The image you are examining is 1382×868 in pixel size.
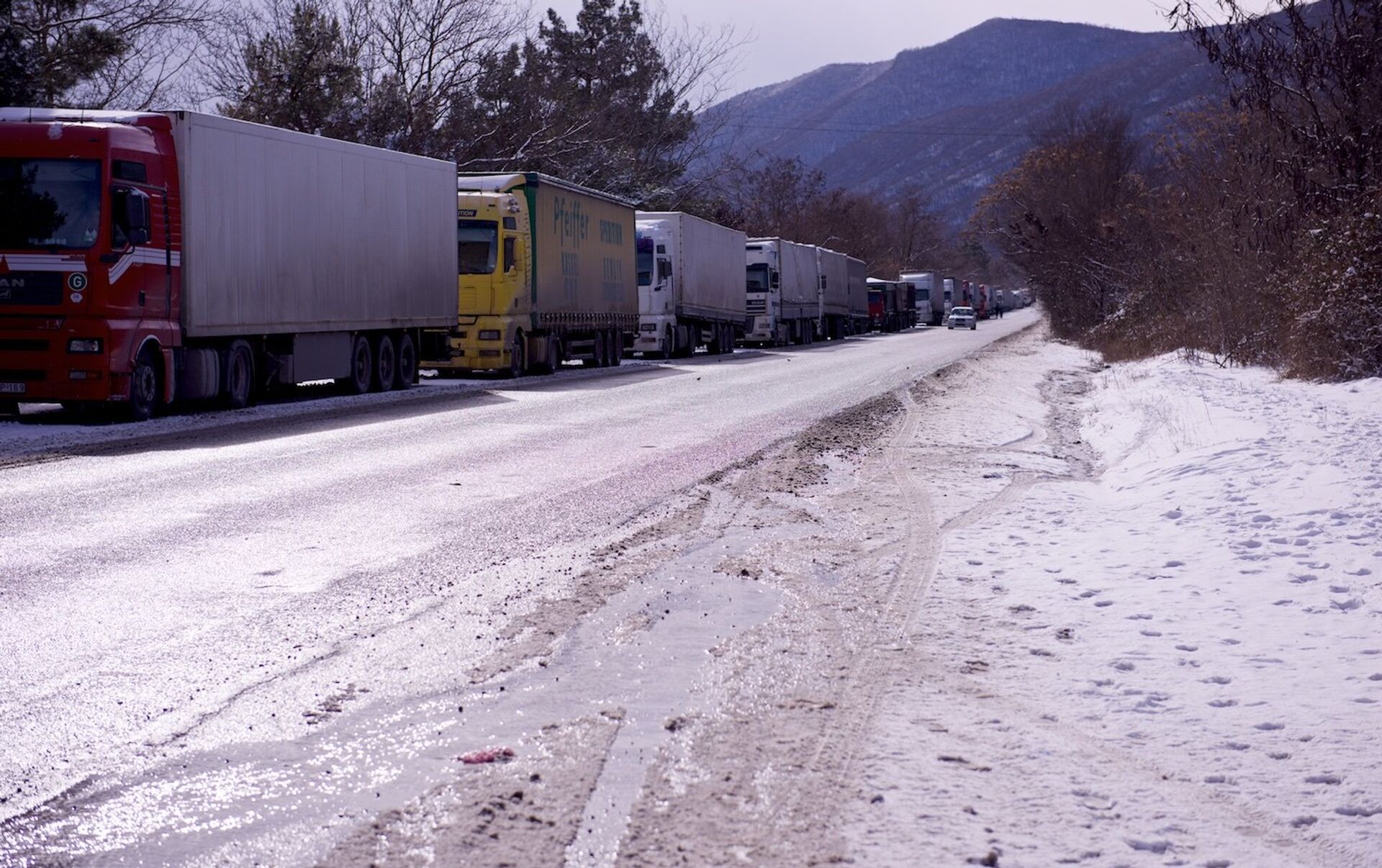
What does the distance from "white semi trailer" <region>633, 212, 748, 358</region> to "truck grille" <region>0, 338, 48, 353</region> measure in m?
22.3

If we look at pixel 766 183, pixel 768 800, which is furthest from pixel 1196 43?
pixel 766 183

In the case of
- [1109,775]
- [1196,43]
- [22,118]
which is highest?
[1196,43]

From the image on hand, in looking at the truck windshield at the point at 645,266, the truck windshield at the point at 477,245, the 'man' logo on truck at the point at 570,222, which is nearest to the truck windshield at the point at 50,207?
the truck windshield at the point at 477,245

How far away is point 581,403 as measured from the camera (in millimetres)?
20766

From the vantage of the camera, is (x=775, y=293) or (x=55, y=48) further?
Answer: (x=775, y=293)

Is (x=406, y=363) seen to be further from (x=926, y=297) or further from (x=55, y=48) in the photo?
(x=926, y=297)

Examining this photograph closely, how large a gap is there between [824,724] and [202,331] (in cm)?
1537

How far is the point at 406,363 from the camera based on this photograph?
25516mm

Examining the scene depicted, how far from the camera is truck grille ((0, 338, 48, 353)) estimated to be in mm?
16922

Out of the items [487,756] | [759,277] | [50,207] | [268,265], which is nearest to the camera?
[487,756]

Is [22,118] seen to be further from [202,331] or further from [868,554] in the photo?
[868,554]

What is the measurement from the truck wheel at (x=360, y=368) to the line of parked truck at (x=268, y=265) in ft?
0.12

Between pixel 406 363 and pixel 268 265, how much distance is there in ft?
16.5

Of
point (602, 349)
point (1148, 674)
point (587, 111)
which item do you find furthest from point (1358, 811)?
point (587, 111)
